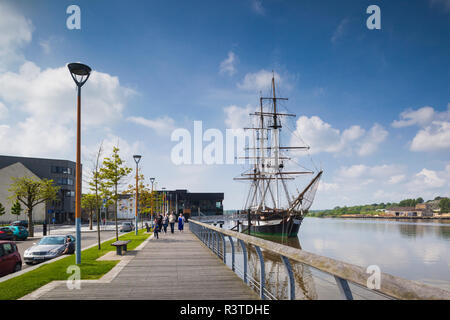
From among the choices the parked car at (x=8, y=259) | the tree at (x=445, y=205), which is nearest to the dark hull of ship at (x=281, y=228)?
the parked car at (x=8, y=259)

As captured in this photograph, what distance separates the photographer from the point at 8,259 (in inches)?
448

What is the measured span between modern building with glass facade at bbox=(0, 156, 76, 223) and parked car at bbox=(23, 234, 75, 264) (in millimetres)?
58514

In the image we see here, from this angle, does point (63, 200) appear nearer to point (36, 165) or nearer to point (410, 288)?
point (36, 165)

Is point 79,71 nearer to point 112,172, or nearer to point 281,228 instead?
point 112,172

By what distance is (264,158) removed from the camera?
63.8 metres

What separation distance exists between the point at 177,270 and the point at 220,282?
204 cm

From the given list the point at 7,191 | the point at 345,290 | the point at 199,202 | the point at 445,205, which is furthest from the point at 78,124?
the point at 445,205

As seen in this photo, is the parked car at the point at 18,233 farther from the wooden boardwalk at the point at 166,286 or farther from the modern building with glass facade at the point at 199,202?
the modern building with glass facade at the point at 199,202

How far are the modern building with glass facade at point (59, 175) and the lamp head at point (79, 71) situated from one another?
66505 mm

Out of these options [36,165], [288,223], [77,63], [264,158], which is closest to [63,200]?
[36,165]

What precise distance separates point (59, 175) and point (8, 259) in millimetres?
71409

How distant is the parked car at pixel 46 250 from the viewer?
14.8 metres
